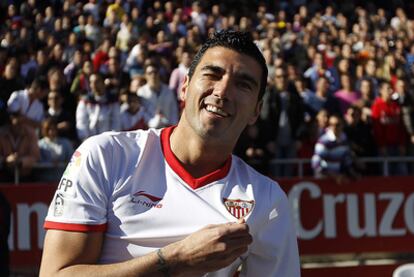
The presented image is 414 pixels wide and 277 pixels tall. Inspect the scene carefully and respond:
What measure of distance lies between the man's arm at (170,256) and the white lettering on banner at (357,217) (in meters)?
8.01

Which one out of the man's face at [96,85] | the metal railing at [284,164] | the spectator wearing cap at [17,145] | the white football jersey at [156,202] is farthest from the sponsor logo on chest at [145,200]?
the man's face at [96,85]

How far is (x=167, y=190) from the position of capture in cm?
297

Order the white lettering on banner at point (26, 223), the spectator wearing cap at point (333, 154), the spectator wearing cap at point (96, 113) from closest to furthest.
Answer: the white lettering on banner at point (26, 223) → the spectator wearing cap at point (96, 113) → the spectator wearing cap at point (333, 154)

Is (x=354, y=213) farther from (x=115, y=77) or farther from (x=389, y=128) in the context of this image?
(x=115, y=77)

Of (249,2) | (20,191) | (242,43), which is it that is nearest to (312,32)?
(249,2)

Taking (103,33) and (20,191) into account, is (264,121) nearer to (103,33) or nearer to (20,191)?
(20,191)

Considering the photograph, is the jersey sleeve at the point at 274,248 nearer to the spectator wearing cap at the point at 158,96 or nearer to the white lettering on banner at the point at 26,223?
the white lettering on banner at the point at 26,223

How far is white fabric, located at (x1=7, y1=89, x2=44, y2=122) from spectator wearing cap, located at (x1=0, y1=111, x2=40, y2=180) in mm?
325

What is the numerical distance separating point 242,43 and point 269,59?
9.73 metres

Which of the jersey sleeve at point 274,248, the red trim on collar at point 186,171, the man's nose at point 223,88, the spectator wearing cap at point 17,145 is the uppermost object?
the man's nose at point 223,88

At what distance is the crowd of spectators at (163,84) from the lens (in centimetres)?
988

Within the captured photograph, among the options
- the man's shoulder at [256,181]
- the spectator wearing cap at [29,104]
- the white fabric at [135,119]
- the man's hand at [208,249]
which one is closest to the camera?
the man's hand at [208,249]

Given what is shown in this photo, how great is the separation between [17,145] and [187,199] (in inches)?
262

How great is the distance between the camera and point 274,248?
9.97ft
